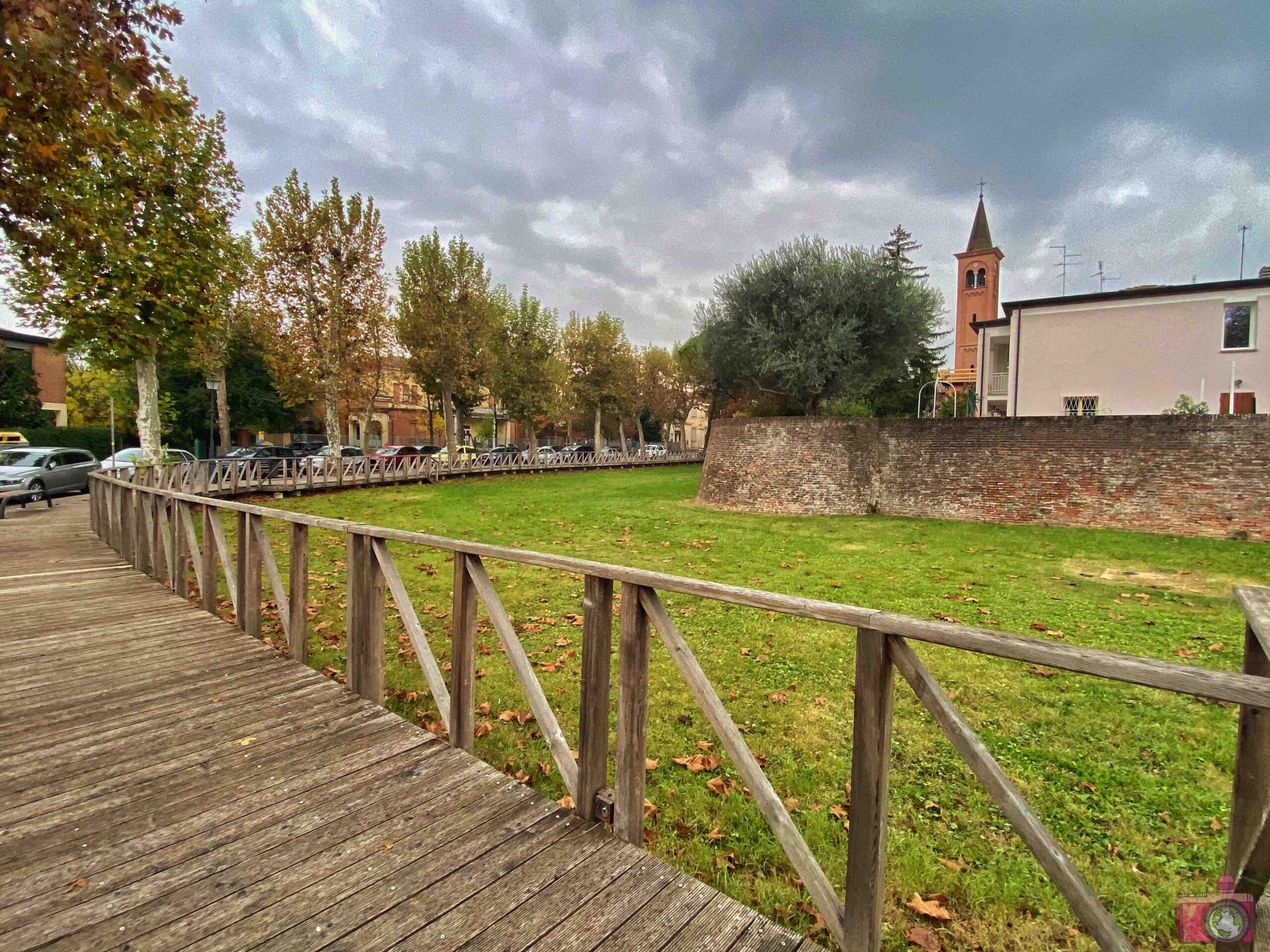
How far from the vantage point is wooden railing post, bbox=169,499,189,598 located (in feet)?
21.7

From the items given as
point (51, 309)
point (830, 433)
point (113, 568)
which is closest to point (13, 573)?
point (113, 568)

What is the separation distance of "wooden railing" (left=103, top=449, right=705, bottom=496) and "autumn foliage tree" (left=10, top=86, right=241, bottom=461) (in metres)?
1.72

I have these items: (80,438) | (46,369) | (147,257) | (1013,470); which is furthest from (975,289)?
(46,369)

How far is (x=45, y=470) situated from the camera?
18.1 metres

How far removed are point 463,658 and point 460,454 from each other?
32.8m

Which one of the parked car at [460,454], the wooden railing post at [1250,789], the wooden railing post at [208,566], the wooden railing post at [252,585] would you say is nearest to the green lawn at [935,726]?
the wooden railing post at [252,585]

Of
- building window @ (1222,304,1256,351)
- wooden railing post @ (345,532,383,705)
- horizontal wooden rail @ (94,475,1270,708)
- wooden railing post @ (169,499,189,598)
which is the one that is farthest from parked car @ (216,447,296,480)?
building window @ (1222,304,1256,351)

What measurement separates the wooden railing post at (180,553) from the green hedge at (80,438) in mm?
32447

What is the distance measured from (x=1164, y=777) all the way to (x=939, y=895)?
1.89 metres

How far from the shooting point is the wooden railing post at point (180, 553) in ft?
21.7

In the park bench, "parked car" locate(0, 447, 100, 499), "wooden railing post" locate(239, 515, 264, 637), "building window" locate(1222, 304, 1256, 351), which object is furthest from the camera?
Answer: "building window" locate(1222, 304, 1256, 351)

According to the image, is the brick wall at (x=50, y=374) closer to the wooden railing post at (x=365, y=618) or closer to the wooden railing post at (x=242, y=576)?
the wooden railing post at (x=242, y=576)

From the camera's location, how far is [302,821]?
8.62 ft
